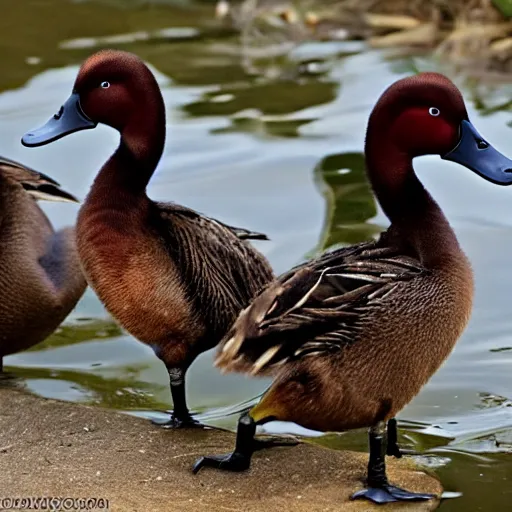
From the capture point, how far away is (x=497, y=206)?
21.1 ft

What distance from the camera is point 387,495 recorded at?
3.83m

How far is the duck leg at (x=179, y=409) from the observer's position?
14.7ft

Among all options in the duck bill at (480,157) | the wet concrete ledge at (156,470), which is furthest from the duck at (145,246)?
the duck bill at (480,157)

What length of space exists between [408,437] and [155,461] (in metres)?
0.95

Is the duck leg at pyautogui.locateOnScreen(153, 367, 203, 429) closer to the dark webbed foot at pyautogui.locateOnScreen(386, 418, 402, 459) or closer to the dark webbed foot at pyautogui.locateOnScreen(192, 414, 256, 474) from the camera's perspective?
the dark webbed foot at pyautogui.locateOnScreen(192, 414, 256, 474)

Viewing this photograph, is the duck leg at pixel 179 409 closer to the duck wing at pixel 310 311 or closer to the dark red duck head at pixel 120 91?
the duck wing at pixel 310 311

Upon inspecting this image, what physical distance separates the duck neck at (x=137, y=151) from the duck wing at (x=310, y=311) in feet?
2.65

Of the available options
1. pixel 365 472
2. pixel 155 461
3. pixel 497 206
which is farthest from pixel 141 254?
pixel 497 206

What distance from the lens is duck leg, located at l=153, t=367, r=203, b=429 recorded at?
448cm

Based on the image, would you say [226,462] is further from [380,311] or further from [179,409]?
[380,311]

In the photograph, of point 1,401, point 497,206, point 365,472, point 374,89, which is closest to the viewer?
point 365,472

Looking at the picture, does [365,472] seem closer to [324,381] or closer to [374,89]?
[324,381]

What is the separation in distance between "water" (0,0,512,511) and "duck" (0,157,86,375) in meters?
0.24

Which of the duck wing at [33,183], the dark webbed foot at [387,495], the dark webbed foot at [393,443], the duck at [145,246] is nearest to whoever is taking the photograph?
the dark webbed foot at [387,495]
